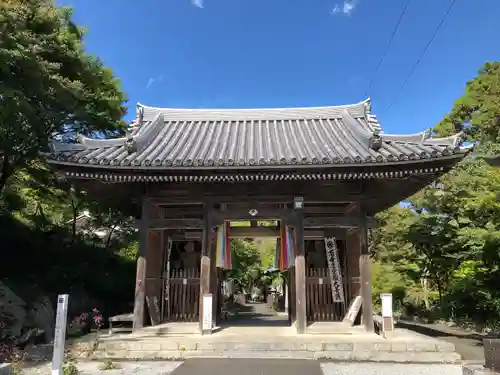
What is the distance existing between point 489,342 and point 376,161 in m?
4.33

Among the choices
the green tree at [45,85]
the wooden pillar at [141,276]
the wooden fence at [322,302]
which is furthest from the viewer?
the wooden fence at [322,302]

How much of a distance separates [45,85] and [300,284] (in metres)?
8.99

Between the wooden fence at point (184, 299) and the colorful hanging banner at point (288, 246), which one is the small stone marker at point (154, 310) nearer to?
the wooden fence at point (184, 299)

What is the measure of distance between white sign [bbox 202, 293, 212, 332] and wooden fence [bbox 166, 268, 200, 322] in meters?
2.12

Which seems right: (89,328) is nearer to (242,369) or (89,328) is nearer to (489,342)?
(242,369)

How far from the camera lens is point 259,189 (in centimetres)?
1005

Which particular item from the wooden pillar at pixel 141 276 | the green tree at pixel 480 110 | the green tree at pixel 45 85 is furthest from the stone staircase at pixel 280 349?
the green tree at pixel 480 110

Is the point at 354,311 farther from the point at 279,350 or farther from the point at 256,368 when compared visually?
the point at 256,368

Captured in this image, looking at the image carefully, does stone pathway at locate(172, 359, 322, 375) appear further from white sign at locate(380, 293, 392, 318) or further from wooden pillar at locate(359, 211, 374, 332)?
wooden pillar at locate(359, 211, 374, 332)

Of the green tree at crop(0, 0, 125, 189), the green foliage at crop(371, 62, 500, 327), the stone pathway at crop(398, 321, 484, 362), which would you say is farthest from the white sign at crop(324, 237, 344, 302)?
the green tree at crop(0, 0, 125, 189)

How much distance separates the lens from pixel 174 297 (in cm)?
1127

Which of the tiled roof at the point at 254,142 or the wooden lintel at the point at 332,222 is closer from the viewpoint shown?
the tiled roof at the point at 254,142

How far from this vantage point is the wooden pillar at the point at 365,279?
9420 mm

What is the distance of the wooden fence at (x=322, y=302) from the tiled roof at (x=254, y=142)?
3.81 meters
